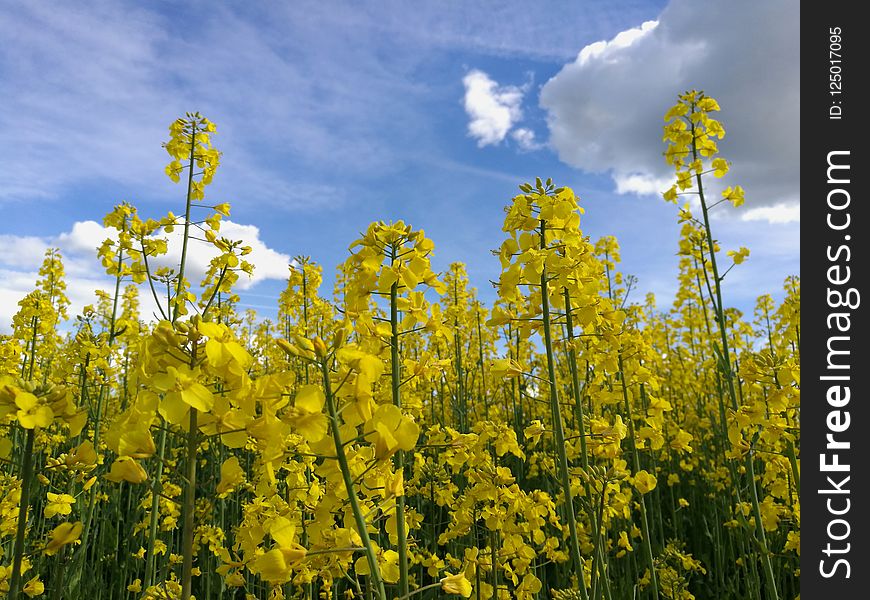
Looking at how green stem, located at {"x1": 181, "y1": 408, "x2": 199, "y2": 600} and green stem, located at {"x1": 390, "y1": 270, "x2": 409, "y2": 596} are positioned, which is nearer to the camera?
green stem, located at {"x1": 181, "y1": 408, "x2": 199, "y2": 600}

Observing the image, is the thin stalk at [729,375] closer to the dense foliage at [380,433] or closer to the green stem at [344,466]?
the dense foliage at [380,433]

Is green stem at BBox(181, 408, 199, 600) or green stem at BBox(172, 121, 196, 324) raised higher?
green stem at BBox(172, 121, 196, 324)

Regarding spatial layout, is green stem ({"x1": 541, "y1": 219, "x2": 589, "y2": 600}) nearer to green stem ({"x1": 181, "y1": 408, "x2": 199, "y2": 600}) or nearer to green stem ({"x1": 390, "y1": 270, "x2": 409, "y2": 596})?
green stem ({"x1": 390, "y1": 270, "x2": 409, "y2": 596})

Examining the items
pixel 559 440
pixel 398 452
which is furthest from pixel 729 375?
pixel 398 452

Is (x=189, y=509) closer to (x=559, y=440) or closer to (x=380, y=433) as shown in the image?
(x=380, y=433)

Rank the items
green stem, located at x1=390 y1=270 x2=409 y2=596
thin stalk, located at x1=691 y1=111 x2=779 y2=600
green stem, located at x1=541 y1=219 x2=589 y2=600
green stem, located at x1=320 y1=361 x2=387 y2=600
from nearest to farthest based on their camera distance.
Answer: green stem, located at x1=320 y1=361 x2=387 y2=600 < green stem, located at x1=390 y1=270 x2=409 y2=596 < green stem, located at x1=541 y1=219 x2=589 y2=600 < thin stalk, located at x1=691 y1=111 x2=779 y2=600

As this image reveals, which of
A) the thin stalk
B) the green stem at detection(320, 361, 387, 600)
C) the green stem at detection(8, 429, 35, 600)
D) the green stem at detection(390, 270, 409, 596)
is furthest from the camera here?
the thin stalk

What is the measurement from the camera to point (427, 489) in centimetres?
493

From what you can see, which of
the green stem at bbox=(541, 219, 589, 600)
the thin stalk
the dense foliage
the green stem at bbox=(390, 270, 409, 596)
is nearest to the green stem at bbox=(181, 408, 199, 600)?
the dense foliage

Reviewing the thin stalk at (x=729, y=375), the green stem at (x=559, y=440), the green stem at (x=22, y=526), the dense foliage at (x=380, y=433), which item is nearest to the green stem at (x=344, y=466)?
the dense foliage at (x=380, y=433)

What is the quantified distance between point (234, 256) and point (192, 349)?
11.4 ft

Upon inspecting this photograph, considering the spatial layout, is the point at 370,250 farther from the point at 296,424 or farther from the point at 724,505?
the point at 724,505

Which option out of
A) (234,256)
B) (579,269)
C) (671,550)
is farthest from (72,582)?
(671,550)
